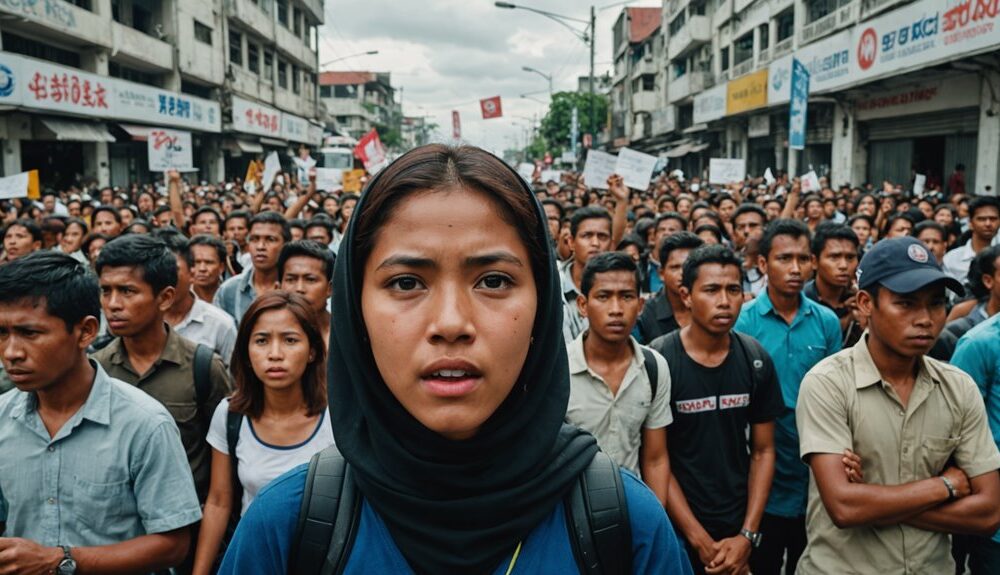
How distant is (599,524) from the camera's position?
128 cm

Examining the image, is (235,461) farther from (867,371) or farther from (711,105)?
(711,105)

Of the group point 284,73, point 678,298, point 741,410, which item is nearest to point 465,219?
point 741,410

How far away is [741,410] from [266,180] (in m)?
10.4

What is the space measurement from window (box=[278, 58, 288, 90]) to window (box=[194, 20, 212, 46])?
10028mm

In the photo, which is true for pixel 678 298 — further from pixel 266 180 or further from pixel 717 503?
pixel 266 180

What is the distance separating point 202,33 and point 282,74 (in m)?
11.7

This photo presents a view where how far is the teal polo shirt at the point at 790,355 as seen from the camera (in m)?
3.54

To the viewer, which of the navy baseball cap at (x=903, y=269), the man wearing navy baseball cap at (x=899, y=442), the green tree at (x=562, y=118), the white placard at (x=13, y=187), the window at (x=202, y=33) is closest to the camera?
the man wearing navy baseball cap at (x=899, y=442)

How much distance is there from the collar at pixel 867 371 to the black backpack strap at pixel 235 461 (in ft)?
7.64

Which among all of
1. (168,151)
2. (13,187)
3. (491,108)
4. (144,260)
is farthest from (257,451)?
(491,108)

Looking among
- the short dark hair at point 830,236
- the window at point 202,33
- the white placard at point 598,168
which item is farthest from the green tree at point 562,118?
the short dark hair at point 830,236

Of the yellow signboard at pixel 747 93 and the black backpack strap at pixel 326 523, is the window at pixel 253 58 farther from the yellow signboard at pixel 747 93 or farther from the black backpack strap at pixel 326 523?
the black backpack strap at pixel 326 523

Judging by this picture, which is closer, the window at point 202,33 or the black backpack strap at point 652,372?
the black backpack strap at point 652,372

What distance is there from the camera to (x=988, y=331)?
10.3ft
